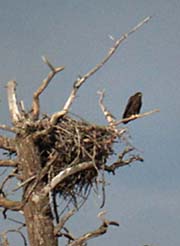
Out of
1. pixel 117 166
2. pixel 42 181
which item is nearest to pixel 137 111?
pixel 117 166

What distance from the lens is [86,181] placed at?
31.9 feet

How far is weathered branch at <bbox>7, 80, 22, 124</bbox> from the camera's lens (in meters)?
9.71

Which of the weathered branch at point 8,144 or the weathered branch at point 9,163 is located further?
the weathered branch at point 8,144

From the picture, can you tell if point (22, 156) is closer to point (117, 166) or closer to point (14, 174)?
point (14, 174)

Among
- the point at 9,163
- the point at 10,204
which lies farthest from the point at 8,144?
the point at 10,204

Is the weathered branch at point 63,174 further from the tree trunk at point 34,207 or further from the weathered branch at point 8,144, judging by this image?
the weathered branch at point 8,144

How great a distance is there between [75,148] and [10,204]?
117 centimetres

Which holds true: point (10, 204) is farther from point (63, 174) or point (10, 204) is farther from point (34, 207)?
point (63, 174)

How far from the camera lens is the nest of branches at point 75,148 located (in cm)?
941

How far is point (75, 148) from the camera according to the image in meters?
9.43

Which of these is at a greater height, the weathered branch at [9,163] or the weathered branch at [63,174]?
the weathered branch at [9,163]

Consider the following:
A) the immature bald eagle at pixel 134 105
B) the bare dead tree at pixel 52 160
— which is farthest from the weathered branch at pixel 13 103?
the immature bald eagle at pixel 134 105

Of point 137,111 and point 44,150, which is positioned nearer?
point 44,150

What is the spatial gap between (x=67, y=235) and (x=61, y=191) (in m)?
0.67
